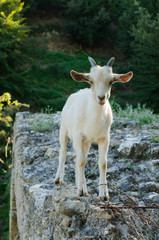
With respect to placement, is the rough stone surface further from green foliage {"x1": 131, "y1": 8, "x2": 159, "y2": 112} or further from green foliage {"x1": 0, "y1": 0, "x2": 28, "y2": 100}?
green foliage {"x1": 131, "y1": 8, "x2": 159, "y2": 112}

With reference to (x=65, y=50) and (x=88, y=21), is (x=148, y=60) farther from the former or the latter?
(x=65, y=50)

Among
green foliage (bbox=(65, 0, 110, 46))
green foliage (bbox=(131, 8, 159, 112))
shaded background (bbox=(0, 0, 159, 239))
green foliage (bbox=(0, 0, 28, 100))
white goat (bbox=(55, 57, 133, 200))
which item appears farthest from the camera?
green foliage (bbox=(65, 0, 110, 46))

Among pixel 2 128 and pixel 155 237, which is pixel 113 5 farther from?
pixel 155 237

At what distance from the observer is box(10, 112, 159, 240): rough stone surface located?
8.02 feet

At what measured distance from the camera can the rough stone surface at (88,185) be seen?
2443 mm

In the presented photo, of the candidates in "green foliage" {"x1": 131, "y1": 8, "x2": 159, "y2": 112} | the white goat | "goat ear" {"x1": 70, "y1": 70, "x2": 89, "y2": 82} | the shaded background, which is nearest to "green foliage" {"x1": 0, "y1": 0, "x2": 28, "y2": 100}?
the shaded background

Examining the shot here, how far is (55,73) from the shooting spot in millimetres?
21156

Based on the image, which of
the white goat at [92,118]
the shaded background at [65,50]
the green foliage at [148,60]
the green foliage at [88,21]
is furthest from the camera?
the green foliage at [88,21]

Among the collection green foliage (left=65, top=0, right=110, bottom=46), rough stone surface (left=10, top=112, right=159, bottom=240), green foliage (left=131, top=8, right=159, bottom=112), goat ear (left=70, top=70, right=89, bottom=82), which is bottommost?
rough stone surface (left=10, top=112, right=159, bottom=240)

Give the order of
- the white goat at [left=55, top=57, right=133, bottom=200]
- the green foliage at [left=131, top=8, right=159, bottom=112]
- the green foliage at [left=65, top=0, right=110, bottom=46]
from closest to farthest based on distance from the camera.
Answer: the white goat at [left=55, top=57, right=133, bottom=200]
the green foliage at [left=131, top=8, right=159, bottom=112]
the green foliage at [left=65, top=0, right=110, bottom=46]

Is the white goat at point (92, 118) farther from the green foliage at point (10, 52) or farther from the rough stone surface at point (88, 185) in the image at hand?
the green foliage at point (10, 52)

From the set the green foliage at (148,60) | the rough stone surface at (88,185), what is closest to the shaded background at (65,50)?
the green foliage at (148,60)

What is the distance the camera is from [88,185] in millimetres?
3592

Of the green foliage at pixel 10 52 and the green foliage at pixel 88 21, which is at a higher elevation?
the green foliage at pixel 88 21
